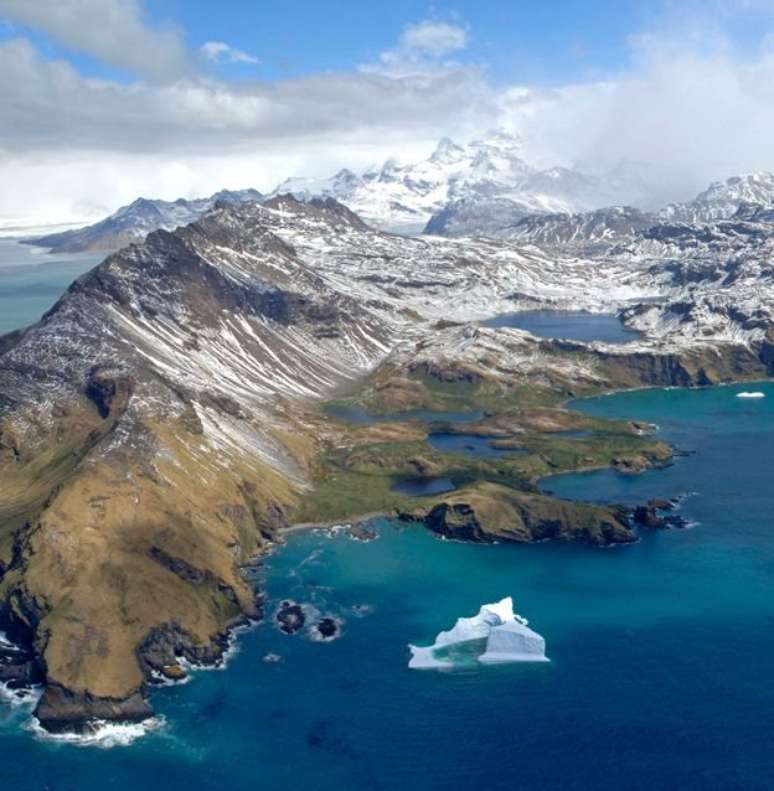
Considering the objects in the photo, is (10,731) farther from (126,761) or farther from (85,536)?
(85,536)

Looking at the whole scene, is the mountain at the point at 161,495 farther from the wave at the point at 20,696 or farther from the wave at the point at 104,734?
the wave at the point at 20,696

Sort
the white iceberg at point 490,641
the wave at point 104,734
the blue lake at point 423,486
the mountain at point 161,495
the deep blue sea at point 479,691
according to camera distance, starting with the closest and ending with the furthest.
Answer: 1. the deep blue sea at point 479,691
2. the wave at point 104,734
3. the white iceberg at point 490,641
4. the mountain at point 161,495
5. the blue lake at point 423,486

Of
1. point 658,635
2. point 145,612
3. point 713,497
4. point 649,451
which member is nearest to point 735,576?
point 658,635

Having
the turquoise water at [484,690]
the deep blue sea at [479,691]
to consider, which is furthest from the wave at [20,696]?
the turquoise water at [484,690]

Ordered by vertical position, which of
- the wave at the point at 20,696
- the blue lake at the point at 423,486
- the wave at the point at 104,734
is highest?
the blue lake at the point at 423,486

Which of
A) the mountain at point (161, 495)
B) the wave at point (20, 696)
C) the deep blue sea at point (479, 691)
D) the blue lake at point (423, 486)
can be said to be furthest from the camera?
the blue lake at point (423, 486)

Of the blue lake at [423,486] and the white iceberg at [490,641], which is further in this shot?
the blue lake at [423,486]

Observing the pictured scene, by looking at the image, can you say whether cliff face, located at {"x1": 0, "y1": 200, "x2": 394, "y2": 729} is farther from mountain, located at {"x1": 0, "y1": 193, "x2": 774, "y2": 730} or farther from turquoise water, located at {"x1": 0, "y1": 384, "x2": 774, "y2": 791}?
turquoise water, located at {"x1": 0, "y1": 384, "x2": 774, "y2": 791}

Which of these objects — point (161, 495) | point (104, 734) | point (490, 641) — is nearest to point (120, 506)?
point (161, 495)
